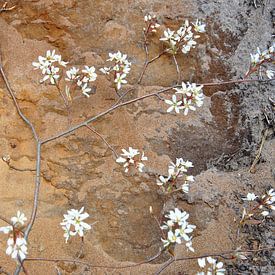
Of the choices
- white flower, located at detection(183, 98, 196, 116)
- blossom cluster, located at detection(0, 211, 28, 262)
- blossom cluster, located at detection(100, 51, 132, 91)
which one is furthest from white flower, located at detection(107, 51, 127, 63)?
blossom cluster, located at detection(0, 211, 28, 262)

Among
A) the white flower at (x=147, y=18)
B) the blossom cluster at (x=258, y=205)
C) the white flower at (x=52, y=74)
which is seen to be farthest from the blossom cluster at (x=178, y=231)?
the white flower at (x=147, y=18)

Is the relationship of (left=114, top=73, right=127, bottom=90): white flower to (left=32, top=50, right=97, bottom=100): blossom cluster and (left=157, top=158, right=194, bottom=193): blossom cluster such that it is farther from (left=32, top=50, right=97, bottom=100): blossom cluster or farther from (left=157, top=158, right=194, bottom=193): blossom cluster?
(left=157, top=158, right=194, bottom=193): blossom cluster

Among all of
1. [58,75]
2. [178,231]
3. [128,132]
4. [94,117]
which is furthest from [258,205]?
[58,75]

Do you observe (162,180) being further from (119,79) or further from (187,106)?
(119,79)

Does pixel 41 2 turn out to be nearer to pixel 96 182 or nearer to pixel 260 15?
pixel 96 182

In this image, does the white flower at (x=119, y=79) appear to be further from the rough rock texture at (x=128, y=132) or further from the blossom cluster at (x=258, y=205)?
the blossom cluster at (x=258, y=205)

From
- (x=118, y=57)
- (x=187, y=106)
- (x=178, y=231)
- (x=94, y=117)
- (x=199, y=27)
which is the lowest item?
(x=178, y=231)
